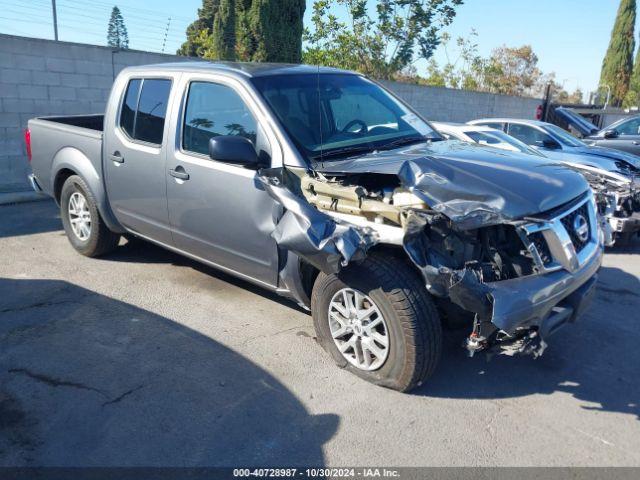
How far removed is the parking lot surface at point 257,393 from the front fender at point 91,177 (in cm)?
74

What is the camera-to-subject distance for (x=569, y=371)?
384 cm

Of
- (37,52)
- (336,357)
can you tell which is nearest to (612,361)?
(336,357)

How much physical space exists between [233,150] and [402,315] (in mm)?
1566

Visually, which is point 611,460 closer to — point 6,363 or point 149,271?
point 6,363

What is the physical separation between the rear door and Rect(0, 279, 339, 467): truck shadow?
957 mm

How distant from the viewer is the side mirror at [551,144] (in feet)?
27.8

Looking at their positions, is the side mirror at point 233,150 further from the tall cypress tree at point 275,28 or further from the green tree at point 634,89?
the green tree at point 634,89

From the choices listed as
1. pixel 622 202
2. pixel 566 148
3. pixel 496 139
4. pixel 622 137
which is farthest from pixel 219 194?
pixel 622 137

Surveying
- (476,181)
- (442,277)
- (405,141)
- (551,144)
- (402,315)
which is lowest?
(402,315)

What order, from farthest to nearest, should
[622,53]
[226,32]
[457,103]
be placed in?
[622,53] < [457,103] < [226,32]

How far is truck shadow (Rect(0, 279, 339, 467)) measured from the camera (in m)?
2.89

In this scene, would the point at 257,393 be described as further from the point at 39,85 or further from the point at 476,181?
the point at 39,85

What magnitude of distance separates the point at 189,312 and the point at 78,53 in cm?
653

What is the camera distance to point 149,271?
559 centimetres
